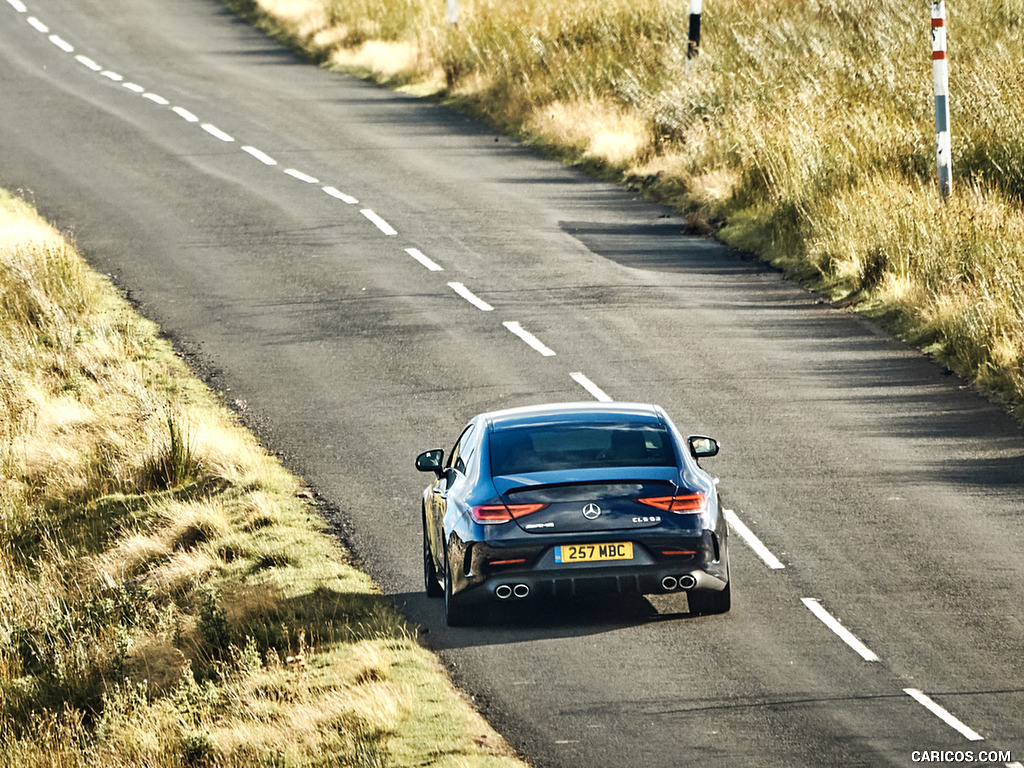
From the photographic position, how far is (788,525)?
13.6 meters

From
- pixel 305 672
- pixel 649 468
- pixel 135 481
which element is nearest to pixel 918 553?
pixel 649 468

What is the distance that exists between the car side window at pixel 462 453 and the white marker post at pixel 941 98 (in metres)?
10.6

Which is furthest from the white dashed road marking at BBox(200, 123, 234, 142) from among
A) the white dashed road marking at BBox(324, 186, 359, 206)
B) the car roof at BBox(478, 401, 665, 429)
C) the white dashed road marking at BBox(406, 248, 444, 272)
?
the car roof at BBox(478, 401, 665, 429)

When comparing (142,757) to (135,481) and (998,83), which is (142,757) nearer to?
(135,481)

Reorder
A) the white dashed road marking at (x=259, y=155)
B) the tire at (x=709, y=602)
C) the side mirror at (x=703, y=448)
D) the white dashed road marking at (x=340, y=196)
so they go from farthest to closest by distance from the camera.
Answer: the white dashed road marking at (x=259, y=155) < the white dashed road marking at (x=340, y=196) < the side mirror at (x=703, y=448) < the tire at (x=709, y=602)

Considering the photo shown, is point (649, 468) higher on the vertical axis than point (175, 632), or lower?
higher

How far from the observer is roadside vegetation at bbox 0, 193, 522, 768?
10109mm

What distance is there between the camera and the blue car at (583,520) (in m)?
10.7

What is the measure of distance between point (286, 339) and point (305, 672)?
9925 millimetres

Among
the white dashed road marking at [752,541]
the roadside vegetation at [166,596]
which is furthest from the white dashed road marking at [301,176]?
the white dashed road marking at [752,541]

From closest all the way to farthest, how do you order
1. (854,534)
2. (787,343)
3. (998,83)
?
(854,534), (787,343), (998,83)

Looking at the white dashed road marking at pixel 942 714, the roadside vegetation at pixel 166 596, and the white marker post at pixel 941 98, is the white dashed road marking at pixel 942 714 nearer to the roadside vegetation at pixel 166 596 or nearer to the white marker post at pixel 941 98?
the roadside vegetation at pixel 166 596

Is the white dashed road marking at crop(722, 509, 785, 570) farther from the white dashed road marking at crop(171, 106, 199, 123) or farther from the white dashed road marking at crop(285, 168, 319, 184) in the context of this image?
the white dashed road marking at crop(171, 106, 199, 123)

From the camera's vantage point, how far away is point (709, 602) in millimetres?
11438
